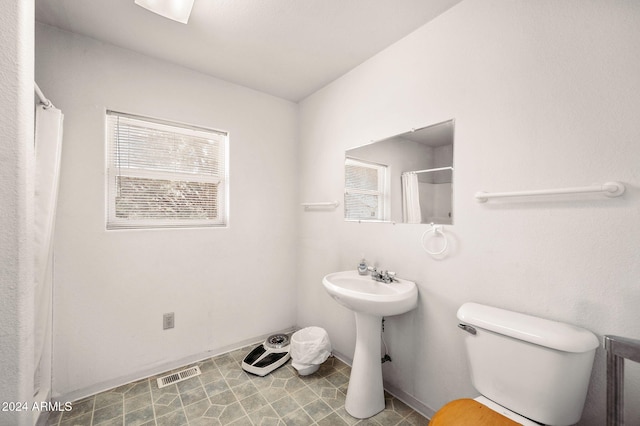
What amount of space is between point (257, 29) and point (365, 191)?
4.22ft

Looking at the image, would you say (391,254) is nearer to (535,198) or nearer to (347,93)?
(535,198)

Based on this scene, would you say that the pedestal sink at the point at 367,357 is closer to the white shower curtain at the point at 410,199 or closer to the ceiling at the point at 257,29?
the white shower curtain at the point at 410,199

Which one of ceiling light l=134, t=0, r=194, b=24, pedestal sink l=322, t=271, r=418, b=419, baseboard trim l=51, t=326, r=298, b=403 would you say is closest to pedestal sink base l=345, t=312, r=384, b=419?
pedestal sink l=322, t=271, r=418, b=419

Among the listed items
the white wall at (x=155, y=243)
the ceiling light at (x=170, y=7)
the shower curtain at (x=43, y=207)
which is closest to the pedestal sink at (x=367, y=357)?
the white wall at (x=155, y=243)

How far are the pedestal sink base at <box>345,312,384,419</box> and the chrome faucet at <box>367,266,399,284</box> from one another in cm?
24

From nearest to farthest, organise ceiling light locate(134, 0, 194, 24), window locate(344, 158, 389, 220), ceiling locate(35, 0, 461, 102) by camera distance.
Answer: ceiling light locate(134, 0, 194, 24), ceiling locate(35, 0, 461, 102), window locate(344, 158, 389, 220)

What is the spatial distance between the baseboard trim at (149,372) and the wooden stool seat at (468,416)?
5.97ft

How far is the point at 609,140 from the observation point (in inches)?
38.1

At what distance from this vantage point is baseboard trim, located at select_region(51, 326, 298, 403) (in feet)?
5.40

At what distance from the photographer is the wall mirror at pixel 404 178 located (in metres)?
1.47

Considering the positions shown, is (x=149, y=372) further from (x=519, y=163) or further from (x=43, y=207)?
(x=519, y=163)

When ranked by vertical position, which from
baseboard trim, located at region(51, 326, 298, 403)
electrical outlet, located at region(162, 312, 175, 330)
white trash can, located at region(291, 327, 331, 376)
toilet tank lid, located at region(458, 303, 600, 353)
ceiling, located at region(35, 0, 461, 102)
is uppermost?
ceiling, located at region(35, 0, 461, 102)

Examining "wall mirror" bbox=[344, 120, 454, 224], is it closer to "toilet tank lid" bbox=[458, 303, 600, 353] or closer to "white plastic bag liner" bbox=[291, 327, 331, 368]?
"toilet tank lid" bbox=[458, 303, 600, 353]

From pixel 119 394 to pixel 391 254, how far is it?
206 cm
